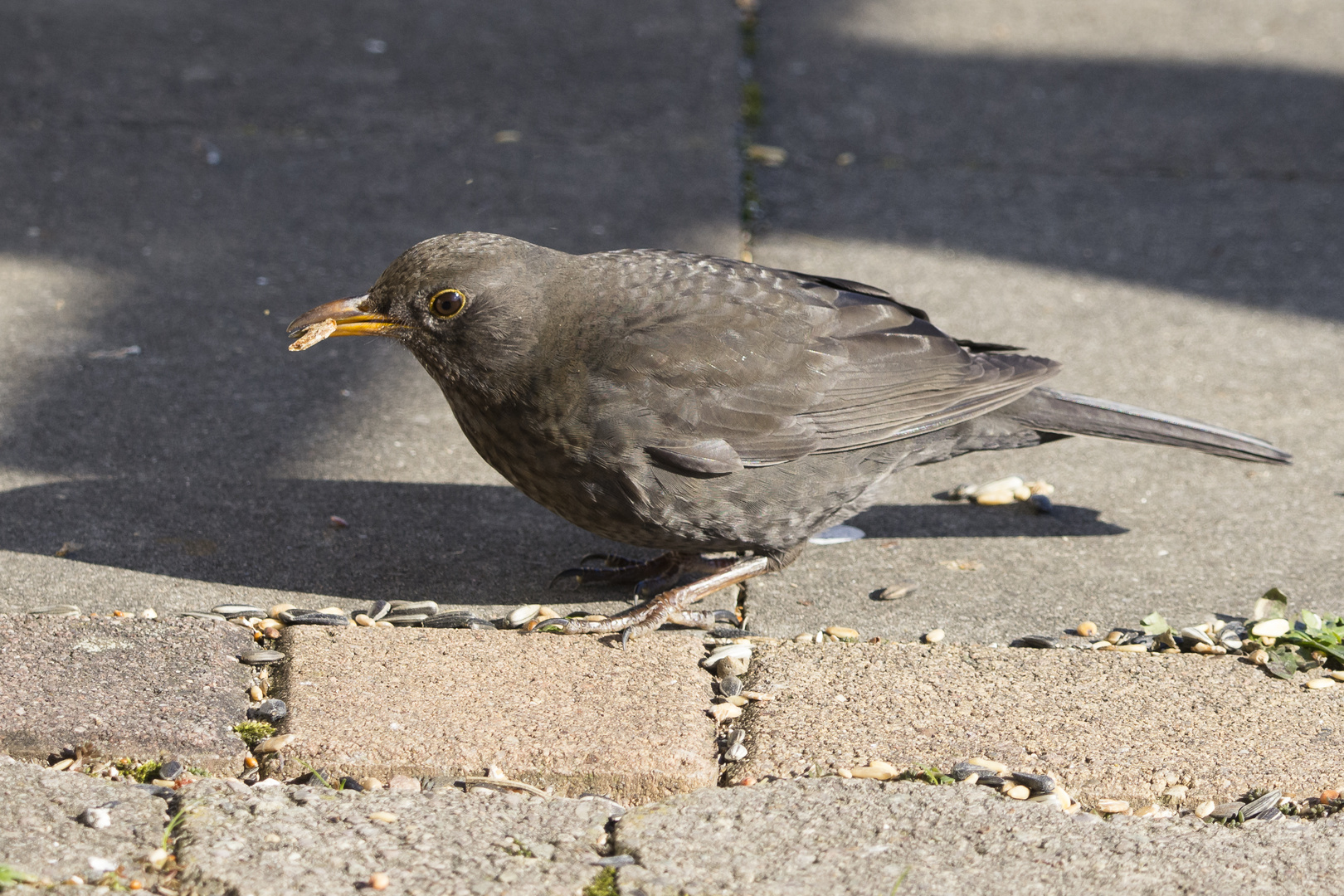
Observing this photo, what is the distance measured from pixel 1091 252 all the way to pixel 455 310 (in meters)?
3.23

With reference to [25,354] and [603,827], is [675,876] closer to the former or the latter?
[603,827]

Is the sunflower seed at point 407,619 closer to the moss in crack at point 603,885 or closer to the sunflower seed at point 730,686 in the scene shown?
the sunflower seed at point 730,686

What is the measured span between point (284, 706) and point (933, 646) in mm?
1544

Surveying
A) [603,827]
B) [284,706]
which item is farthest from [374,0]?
[603,827]

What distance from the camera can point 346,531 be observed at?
3.80 meters

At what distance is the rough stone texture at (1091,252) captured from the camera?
377cm

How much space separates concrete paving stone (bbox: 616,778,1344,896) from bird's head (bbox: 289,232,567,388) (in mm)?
1248

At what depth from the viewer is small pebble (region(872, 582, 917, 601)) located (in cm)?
361

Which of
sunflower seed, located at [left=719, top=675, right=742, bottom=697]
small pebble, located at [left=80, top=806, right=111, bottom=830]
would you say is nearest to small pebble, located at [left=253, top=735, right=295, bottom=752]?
small pebble, located at [left=80, top=806, right=111, bottom=830]

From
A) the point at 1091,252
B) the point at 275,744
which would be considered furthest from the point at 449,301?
the point at 1091,252

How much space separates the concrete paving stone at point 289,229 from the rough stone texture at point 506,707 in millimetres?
358

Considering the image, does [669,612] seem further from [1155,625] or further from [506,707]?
[1155,625]

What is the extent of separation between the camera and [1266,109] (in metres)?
6.82

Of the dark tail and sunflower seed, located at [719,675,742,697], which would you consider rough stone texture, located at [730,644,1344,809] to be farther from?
the dark tail
